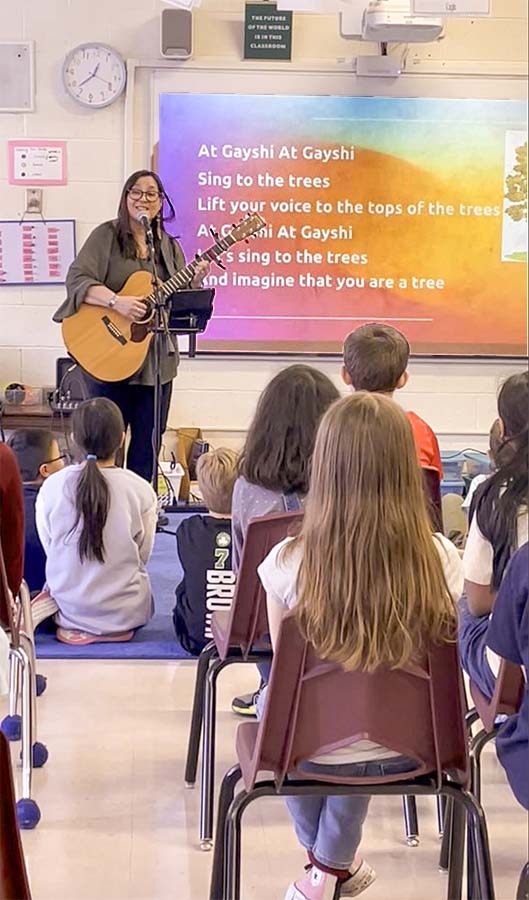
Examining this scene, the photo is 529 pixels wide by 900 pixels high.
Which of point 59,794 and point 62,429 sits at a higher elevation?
point 62,429

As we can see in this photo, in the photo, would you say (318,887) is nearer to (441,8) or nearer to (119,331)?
(441,8)

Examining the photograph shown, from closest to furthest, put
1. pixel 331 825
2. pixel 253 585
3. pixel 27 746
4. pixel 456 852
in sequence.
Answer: pixel 331 825 < pixel 456 852 < pixel 253 585 < pixel 27 746

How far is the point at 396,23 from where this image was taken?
522cm

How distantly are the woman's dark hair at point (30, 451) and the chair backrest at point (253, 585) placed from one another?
5.02ft

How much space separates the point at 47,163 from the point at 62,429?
1.30 metres

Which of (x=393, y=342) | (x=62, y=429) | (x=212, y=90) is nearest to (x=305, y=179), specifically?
(x=212, y=90)

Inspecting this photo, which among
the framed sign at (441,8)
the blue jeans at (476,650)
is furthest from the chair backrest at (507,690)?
the framed sign at (441,8)

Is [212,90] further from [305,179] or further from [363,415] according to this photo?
[363,415]

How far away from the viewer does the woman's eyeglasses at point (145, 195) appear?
15.0 feet

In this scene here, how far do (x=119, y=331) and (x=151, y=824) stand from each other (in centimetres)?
265

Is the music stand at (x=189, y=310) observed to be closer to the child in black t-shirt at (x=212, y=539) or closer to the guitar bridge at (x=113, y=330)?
the guitar bridge at (x=113, y=330)

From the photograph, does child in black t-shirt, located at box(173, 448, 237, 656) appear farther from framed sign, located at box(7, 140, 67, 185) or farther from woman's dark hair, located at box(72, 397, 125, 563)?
framed sign, located at box(7, 140, 67, 185)

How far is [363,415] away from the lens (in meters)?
1.69

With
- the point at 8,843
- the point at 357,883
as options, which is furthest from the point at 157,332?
the point at 8,843
